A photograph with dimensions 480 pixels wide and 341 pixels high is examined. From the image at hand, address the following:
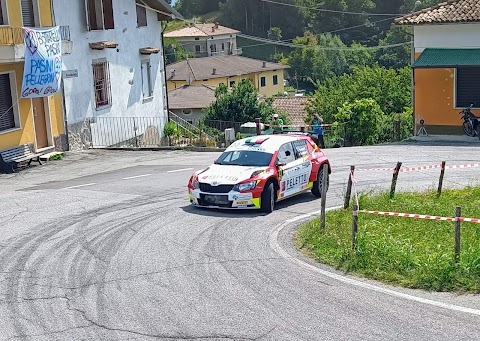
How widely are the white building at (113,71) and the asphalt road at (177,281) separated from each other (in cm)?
1019

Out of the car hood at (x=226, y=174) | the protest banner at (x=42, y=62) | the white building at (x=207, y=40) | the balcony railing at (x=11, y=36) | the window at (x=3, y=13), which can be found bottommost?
→ the car hood at (x=226, y=174)

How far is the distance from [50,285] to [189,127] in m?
27.8

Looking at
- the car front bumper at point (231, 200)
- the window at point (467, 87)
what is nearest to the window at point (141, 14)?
the window at point (467, 87)

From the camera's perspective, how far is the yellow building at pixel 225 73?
7831 cm

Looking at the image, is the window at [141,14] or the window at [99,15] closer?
the window at [99,15]

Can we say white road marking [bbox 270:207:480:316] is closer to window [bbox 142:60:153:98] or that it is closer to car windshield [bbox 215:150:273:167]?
car windshield [bbox 215:150:273:167]

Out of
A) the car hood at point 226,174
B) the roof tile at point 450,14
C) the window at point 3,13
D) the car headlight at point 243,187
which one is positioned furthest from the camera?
the roof tile at point 450,14

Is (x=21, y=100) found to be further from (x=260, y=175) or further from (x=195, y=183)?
(x=260, y=175)

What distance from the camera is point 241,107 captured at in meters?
44.0

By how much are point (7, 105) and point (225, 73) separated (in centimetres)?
5467

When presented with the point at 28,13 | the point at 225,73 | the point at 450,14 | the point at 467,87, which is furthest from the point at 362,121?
the point at 225,73

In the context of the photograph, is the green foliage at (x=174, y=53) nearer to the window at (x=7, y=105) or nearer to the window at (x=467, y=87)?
the window at (x=467, y=87)

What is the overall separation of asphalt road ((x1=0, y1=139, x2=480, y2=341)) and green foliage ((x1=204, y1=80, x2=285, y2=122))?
2292cm

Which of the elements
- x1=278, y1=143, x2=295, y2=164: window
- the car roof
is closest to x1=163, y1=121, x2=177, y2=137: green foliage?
the car roof
